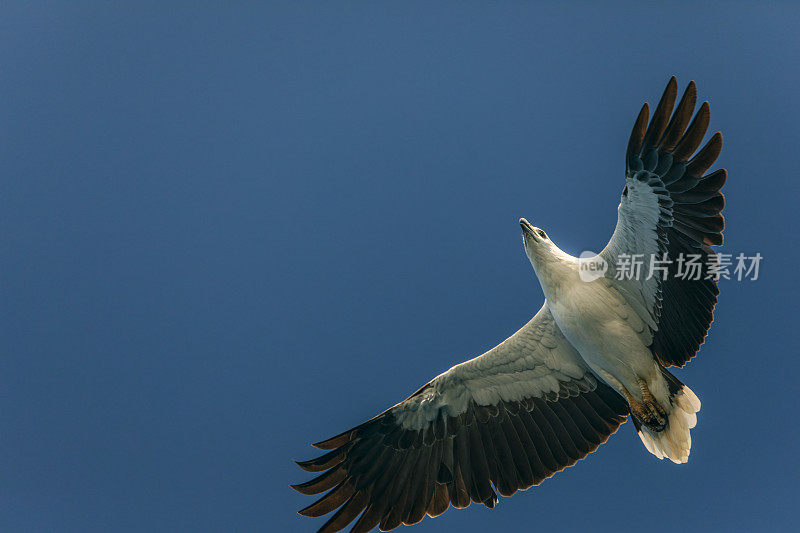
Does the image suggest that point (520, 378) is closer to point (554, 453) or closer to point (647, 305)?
point (554, 453)

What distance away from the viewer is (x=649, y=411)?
9195 mm

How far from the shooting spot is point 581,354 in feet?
31.7

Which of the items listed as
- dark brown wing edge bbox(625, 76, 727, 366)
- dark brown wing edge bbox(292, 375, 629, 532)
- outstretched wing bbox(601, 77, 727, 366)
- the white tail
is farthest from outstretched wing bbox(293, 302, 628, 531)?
dark brown wing edge bbox(625, 76, 727, 366)

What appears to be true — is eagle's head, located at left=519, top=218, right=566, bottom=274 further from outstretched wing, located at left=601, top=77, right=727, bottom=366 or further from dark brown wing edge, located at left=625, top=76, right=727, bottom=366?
dark brown wing edge, located at left=625, top=76, right=727, bottom=366

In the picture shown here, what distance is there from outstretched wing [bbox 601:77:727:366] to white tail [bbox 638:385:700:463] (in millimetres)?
542

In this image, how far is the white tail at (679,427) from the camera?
9102 mm

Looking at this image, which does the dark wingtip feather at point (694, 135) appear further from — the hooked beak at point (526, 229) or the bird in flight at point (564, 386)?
the hooked beak at point (526, 229)

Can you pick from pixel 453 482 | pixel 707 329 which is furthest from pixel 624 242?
pixel 453 482

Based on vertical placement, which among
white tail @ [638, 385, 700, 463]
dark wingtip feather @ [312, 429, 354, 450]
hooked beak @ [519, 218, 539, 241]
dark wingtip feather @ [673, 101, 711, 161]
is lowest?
white tail @ [638, 385, 700, 463]

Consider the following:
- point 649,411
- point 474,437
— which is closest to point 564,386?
point 649,411

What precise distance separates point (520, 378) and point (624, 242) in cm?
284

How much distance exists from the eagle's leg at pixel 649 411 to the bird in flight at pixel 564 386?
0.06 ft

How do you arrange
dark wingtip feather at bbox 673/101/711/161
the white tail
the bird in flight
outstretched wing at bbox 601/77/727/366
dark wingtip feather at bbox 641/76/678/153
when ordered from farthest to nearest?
1. the white tail
2. the bird in flight
3. outstretched wing at bbox 601/77/727/366
4. dark wingtip feather at bbox 673/101/711/161
5. dark wingtip feather at bbox 641/76/678/153

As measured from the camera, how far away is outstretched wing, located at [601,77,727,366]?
777cm
